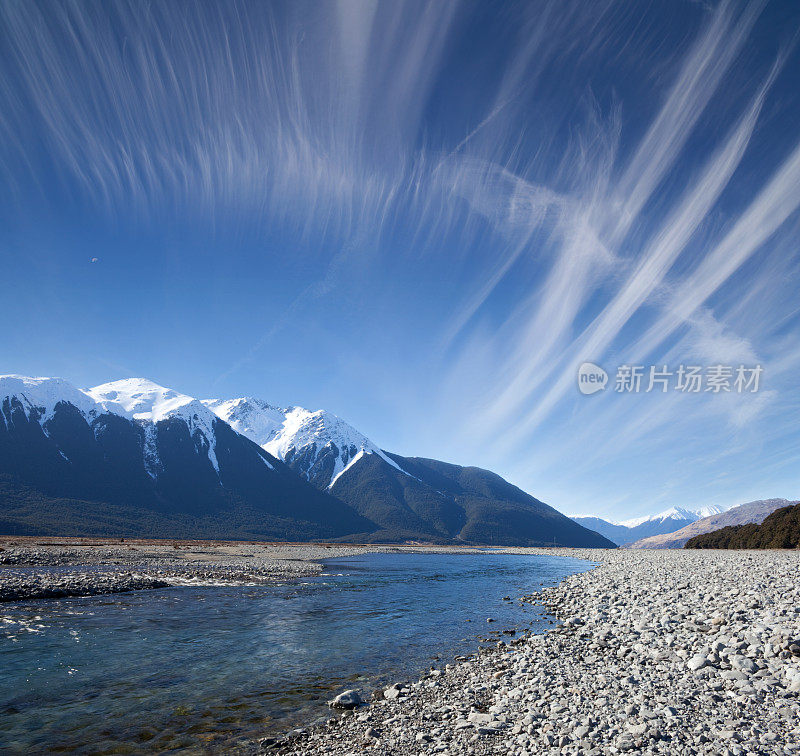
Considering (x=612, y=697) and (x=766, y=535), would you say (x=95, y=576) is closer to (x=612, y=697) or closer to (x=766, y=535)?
(x=612, y=697)

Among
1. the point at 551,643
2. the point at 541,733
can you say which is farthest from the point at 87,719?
the point at 551,643

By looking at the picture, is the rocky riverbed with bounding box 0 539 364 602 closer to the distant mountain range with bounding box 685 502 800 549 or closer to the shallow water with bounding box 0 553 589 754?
the shallow water with bounding box 0 553 589 754

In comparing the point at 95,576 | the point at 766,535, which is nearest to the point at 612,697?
the point at 95,576

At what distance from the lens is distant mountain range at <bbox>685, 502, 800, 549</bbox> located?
243 feet

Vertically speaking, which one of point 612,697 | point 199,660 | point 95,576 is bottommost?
point 95,576

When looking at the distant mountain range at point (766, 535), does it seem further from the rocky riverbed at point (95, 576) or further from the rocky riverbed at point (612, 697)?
the rocky riverbed at point (95, 576)

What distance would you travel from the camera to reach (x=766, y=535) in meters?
82.6

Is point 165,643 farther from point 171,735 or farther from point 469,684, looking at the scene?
point 469,684

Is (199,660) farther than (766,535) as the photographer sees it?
No

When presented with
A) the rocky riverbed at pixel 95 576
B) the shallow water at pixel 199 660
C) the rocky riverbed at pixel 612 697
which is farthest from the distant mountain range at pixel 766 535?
the rocky riverbed at pixel 95 576

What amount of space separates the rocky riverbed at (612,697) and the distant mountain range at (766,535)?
258 feet

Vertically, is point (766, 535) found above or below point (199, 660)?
above

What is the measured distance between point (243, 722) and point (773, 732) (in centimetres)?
1148

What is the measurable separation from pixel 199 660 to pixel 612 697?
1383 cm
